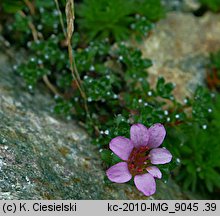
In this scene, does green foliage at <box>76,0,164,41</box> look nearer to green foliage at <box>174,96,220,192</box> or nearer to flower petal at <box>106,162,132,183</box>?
green foliage at <box>174,96,220,192</box>

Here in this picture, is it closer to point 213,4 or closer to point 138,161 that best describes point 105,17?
point 213,4

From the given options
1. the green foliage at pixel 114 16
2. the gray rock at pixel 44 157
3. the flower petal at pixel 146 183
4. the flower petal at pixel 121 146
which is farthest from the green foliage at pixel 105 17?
the flower petal at pixel 146 183

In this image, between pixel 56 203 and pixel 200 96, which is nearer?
pixel 56 203

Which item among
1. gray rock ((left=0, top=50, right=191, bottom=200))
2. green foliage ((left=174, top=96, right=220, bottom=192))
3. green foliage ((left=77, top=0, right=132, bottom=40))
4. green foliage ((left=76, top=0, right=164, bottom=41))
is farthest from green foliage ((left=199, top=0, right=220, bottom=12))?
gray rock ((left=0, top=50, right=191, bottom=200))

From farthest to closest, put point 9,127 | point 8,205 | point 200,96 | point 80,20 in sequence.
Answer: point 80,20 → point 200,96 → point 9,127 → point 8,205

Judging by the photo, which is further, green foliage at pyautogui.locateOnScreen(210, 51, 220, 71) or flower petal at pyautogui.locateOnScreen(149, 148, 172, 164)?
green foliage at pyautogui.locateOnScreen(210, 51, 220, 71)

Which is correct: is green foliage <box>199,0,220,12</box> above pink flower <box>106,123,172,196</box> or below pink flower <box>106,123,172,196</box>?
above

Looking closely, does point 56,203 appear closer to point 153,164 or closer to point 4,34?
point 153,164

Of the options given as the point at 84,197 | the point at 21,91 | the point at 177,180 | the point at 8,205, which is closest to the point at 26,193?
the point at 8,205
